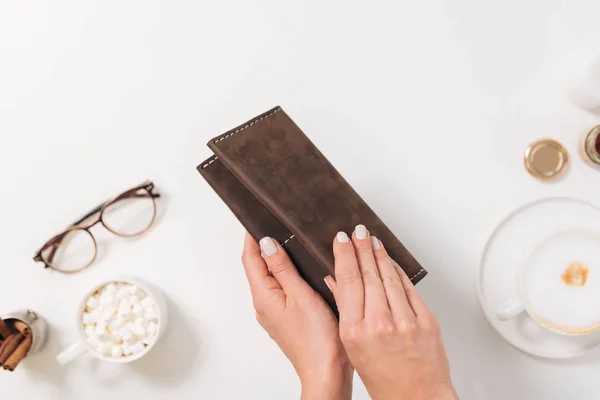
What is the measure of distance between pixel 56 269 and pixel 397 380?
540mm

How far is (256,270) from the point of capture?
2.16 feet

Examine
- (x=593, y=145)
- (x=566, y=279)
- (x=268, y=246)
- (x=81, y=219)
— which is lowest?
(x=566, y=279)

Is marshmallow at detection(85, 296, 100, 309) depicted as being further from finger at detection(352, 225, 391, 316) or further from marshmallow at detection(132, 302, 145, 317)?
finger at detection(352, 225, 391, 316)

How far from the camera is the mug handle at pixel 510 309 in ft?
2.18

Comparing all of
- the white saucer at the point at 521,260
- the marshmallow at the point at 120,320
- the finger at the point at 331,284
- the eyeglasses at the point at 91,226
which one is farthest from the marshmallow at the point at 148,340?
the white saucer at the point at 521,260

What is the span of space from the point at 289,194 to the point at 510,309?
0.35 metres

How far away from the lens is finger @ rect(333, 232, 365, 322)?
0.55 metres

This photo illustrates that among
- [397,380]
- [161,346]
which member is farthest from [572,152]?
[161,346]

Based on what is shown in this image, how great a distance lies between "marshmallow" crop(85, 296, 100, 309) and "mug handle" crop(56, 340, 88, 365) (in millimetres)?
54

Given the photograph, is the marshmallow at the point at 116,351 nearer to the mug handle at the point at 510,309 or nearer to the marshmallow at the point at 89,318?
the marshmallow at the point at 89,318

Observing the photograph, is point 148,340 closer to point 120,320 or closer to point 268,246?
point 120,320

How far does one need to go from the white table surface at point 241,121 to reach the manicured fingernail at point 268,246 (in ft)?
0.50

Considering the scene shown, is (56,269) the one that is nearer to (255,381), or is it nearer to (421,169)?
(255,381)

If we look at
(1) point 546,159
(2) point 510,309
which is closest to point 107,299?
(2) point 510,309
